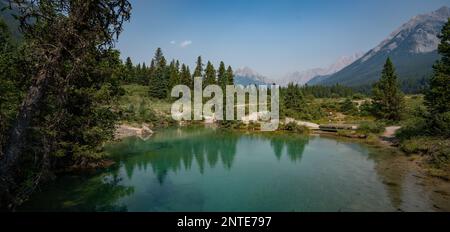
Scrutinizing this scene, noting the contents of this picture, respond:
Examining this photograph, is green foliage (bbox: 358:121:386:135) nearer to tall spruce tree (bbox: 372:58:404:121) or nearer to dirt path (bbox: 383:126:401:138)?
dirt path (bbox: 383:126:401:138)

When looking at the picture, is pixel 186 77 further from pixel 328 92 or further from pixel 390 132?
pixel 328 92

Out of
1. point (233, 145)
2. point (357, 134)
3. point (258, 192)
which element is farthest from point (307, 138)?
point (258, 192)

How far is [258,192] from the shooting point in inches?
845

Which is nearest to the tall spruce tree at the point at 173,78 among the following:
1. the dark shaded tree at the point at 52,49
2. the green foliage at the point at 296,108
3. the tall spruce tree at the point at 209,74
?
the tall spruce tree at the point at 209,74

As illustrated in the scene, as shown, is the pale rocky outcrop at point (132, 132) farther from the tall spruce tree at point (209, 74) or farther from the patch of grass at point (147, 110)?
the tall spruce tree at point (209, 74)

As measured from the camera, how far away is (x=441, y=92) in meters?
30.7

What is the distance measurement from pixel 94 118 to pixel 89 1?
1913 centimetres

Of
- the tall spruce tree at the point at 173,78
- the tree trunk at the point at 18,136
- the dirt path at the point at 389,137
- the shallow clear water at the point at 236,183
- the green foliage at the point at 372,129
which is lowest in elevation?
the shallow clear water at the point at 236,183

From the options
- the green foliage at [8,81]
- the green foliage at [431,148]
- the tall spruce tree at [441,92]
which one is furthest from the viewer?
the tall spruce tree at [441,92]

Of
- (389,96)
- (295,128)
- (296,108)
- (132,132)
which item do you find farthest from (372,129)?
(132,132)

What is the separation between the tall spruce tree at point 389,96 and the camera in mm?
54875

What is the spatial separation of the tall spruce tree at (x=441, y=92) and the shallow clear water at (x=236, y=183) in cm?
539

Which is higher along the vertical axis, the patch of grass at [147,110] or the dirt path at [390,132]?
the patch of grass at [147,110]

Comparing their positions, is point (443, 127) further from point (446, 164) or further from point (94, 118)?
point (94, 118)
